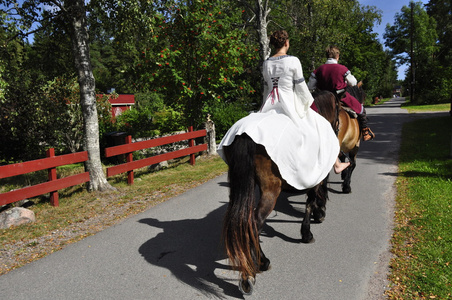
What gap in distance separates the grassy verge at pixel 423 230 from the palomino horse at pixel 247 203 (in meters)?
1.40

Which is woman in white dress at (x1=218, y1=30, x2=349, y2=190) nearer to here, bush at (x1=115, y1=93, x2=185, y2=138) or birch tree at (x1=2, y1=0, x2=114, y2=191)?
birch tree at (x1=2, y1=0, x2=114, y2=191)

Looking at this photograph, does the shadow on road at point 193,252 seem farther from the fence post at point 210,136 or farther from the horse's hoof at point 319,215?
the fence post at point 210,136

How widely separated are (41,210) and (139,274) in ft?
12.4

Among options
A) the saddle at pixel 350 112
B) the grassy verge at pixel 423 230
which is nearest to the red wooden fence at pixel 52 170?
the saddle at pixel 350 112

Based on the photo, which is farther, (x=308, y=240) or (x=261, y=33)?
(x=261, y=33)

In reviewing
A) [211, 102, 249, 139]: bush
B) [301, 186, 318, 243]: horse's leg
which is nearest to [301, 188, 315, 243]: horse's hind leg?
[301, 186, 318, 243]: horse's leg

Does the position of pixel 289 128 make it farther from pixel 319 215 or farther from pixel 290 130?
pixel 319 215

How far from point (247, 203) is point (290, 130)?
92 cm

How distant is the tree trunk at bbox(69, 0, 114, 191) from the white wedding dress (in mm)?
4640

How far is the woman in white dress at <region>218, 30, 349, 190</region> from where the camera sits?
3.42 m

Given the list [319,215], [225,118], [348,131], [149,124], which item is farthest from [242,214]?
[225,118]

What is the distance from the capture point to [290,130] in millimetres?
3562

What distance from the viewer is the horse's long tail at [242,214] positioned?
3180mm

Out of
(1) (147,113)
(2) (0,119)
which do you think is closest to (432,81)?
(1) (147,113)
